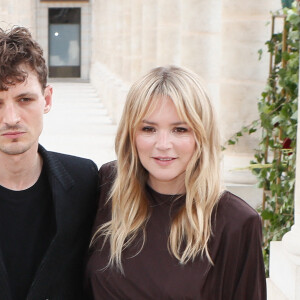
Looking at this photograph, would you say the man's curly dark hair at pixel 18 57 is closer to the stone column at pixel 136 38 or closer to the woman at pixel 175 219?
the woman at pixel 175 219


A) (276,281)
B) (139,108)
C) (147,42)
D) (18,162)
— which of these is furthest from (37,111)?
(147,42)

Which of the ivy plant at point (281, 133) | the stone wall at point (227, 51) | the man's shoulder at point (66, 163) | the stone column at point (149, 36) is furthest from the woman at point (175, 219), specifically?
the stone column at point (149, 36)

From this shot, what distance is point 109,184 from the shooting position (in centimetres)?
263

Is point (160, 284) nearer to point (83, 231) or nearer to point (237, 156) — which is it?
point (83, 231)

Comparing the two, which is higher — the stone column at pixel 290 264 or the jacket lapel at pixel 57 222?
the jacket lapel at pixel 57 222

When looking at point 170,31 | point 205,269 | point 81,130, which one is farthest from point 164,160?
point 81,130

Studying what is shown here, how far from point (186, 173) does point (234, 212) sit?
0.19 metres

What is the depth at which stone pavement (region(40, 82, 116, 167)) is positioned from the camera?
10.7m

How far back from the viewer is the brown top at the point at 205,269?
7.45 ft

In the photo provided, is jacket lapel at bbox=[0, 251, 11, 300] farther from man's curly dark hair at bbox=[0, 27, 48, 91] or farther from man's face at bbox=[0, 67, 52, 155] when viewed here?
man's curly dark hair at bbox=[0, 27, 48, 91]

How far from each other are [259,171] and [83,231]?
271 centimetres

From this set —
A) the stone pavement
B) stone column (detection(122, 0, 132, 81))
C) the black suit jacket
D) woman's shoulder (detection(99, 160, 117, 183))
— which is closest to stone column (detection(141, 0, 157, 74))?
the stone pavement

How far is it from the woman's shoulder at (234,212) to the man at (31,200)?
48 centimetres

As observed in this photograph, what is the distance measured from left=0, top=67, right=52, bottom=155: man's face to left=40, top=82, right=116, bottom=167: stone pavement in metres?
6.71
